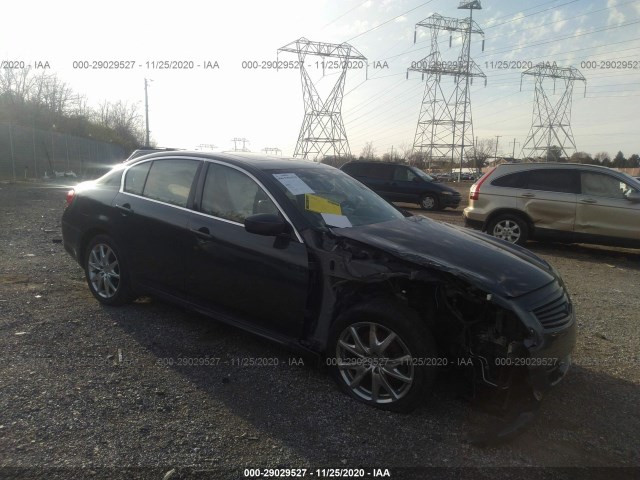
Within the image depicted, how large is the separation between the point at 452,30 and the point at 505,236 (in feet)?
139

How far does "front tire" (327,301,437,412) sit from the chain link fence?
93.1ft

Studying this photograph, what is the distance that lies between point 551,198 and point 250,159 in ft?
22.9

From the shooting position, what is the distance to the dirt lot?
269 centimetres

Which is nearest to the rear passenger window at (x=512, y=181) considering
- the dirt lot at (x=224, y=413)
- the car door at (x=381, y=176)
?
the dirt lot at (x=224, y=413)

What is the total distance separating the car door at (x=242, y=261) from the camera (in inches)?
139

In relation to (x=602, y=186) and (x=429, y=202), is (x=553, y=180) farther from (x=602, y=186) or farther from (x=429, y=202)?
(x=429, y=202)

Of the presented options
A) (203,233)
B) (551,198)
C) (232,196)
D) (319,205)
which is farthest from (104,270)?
(551,198)

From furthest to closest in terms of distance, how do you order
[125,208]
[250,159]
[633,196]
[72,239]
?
[633,196] < [72,239] < [125,208] < [250,159]

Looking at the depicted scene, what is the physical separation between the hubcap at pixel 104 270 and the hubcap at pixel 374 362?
2.63m

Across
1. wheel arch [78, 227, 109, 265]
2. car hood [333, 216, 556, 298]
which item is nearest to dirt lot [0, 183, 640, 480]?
wheel arch [78, 227, 109, 265]

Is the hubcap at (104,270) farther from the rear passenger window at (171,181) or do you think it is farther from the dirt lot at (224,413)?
the rear passenger window at (171,181)

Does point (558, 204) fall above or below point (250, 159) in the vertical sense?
below

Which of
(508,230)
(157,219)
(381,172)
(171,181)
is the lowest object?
(508,230)

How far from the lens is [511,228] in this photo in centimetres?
955
